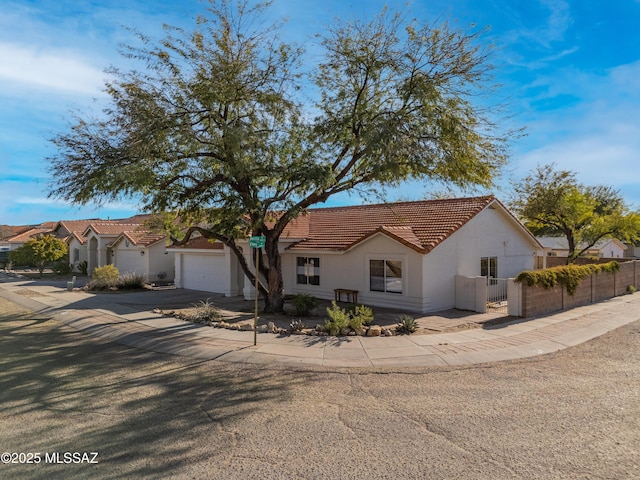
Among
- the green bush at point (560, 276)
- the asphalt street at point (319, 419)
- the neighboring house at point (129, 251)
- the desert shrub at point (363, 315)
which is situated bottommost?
the asphalt street at point (319, 419)

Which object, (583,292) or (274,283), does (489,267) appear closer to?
(583,292)

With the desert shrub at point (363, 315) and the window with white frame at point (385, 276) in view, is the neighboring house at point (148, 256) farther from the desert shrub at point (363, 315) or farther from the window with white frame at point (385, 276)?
the desert shrub at point (363, 315)

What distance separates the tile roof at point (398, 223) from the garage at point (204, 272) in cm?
428

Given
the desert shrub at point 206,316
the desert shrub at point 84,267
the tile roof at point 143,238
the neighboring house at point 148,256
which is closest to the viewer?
the desert shrub at point 206,316

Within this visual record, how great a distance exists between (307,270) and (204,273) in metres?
6.55

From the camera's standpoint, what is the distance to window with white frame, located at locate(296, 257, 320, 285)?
19500mm

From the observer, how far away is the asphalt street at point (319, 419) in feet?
14.5

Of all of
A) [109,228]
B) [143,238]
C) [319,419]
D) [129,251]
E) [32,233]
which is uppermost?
[32,233]

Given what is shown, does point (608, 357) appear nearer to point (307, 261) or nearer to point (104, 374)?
point (104, 374)

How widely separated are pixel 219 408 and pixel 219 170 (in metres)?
9.62

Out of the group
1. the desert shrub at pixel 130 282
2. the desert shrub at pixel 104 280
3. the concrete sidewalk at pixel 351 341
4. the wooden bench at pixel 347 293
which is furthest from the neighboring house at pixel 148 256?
the wooden bench at pixel 347 293

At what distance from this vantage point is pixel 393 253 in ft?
53.3

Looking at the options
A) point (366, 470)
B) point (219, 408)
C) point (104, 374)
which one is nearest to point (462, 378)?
point (366, 470)

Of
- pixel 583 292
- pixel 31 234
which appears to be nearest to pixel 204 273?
pixel 583 292
